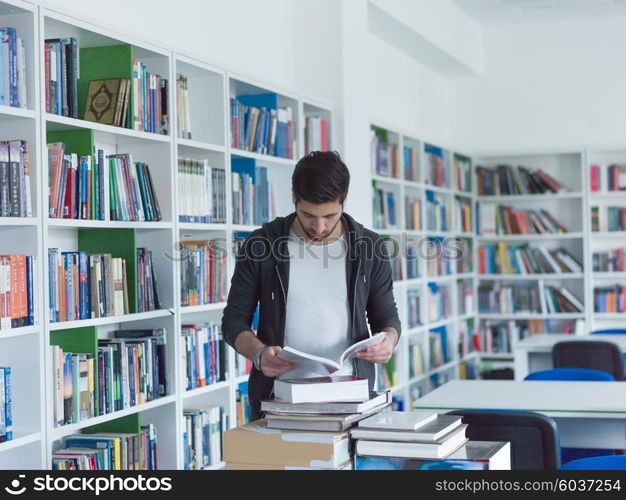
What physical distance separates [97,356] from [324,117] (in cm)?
260

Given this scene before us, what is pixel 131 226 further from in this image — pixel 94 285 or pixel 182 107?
pixel 182 107

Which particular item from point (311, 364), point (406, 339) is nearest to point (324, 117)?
point (406, 339)

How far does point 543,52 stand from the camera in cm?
857

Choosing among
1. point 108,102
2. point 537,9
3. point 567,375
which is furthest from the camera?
point 537,9

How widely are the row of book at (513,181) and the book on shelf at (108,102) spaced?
5447mm

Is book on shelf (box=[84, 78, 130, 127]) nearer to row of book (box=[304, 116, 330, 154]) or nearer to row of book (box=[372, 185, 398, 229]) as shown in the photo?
row of book (box=[304, 116, 330, 154])

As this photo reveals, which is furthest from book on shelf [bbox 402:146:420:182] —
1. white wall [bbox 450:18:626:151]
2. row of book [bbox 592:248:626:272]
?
row of book [bbox 592:248:626:272]

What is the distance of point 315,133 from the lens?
543 centimetres

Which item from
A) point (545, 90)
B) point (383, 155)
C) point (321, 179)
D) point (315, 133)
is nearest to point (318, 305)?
point (321, 179)

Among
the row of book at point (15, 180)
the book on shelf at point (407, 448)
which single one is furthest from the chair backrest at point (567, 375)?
the book on shelf at point (407, 448)

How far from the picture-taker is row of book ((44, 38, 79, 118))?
3230 millimetres

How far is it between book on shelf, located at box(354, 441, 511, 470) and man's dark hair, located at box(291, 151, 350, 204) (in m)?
0.88

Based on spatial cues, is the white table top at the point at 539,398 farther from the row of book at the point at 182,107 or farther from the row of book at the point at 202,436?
the row of book at the point at 182,107

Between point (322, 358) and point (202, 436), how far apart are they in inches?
78.6
